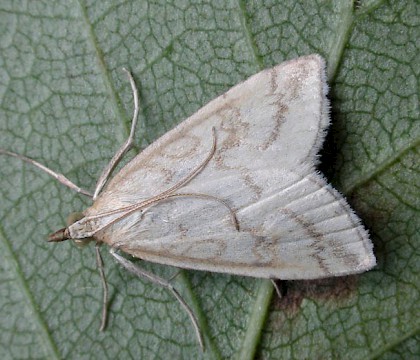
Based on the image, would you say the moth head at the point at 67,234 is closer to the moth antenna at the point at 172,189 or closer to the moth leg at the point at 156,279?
the moth leg at the point at 156,279

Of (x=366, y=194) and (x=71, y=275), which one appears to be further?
(x=71, y=275)

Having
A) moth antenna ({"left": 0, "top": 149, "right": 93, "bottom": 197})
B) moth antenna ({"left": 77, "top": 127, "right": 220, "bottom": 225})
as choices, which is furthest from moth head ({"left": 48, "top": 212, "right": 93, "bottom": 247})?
moth antenna ({"left": 77, "top": 127, "right": 220, "bottom": 225})

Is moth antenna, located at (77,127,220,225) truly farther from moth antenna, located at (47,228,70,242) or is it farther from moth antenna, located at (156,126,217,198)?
moth antenna, located at (47,228,70,242)

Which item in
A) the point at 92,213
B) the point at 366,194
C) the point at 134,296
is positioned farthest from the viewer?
the point at 134,296

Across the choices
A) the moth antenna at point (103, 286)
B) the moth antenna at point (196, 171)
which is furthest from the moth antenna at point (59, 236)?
the moth antenna at point (196, 171)

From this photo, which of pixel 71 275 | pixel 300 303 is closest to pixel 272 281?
Result: pixel 300 303

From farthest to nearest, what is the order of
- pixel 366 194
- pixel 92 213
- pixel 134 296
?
1. pixel 134 296
2. pixel 92 213
3. pixel 366 194

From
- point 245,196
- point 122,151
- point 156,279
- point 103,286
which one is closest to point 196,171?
point 245,196

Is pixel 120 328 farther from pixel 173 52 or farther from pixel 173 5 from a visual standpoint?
pixel 173 5
